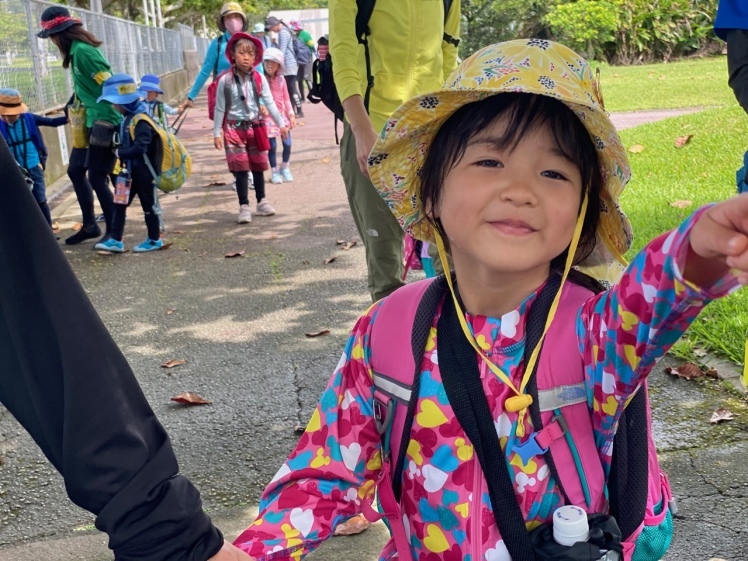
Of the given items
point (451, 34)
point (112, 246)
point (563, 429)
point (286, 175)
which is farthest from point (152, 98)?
point (563, 429)

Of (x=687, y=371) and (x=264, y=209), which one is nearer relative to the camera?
(x=687, y=371)

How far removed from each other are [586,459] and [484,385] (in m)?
0.24

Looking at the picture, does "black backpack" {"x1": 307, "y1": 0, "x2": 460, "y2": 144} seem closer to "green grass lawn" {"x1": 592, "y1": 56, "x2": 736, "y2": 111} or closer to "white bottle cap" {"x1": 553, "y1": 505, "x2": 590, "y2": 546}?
"white bottle cap" {"x1": 553, "y1": 505, "x2": 590, "y2": 546}

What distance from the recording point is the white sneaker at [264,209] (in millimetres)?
8852

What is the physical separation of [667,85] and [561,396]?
17202mm

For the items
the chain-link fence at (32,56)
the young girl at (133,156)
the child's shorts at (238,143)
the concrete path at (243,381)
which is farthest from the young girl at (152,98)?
the chain-link fence at (32,56)

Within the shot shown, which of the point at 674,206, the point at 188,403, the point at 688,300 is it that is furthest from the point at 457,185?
the point at 674,206

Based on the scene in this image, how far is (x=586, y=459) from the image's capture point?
67.7 inches

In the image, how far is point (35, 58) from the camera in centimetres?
1179

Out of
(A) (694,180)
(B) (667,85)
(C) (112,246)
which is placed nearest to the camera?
(C) (112,246)

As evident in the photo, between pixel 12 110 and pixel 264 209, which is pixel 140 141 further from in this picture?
pixel 264 209

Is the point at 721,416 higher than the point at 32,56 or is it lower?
lower

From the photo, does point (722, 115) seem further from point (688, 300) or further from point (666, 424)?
point (688, 300)

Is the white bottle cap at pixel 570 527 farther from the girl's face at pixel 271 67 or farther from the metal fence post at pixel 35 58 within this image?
the metal fence post at pixel 35 58
